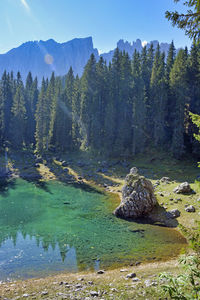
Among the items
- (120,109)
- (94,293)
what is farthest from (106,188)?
(94,293)

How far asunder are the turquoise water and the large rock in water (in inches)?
55.8

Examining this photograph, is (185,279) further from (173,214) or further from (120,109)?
(120,109)

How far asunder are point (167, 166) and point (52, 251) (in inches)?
1203

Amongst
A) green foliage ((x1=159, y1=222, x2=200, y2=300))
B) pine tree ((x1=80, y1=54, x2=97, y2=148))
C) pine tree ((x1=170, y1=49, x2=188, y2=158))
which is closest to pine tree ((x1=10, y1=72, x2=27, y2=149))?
pine tree ((x1=80, y1=54, x2=97, y2=148))

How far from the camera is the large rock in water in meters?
26.0

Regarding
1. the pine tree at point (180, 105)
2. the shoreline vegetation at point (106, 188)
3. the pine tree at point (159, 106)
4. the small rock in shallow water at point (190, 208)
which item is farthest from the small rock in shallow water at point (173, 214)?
the pine tree at point (159, 106)

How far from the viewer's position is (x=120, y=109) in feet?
184

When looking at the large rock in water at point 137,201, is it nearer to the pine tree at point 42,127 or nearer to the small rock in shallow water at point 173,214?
the small rock in shallow water at point 173,214

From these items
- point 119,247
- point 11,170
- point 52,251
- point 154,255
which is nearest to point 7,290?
point 52,251

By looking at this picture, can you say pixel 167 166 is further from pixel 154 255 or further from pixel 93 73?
pixel 93 73

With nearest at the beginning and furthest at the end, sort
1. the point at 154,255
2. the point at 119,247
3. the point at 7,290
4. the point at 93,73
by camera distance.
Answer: the point at 7,290
the point at 154,255
the point at 119,247
the point at 93,73

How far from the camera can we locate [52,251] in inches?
747

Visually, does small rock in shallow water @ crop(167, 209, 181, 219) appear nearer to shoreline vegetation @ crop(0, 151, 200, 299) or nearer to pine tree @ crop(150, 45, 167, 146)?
shoreline vegetation @ crop(0, 151, 200, 299)

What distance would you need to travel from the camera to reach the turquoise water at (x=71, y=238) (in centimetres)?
1705
